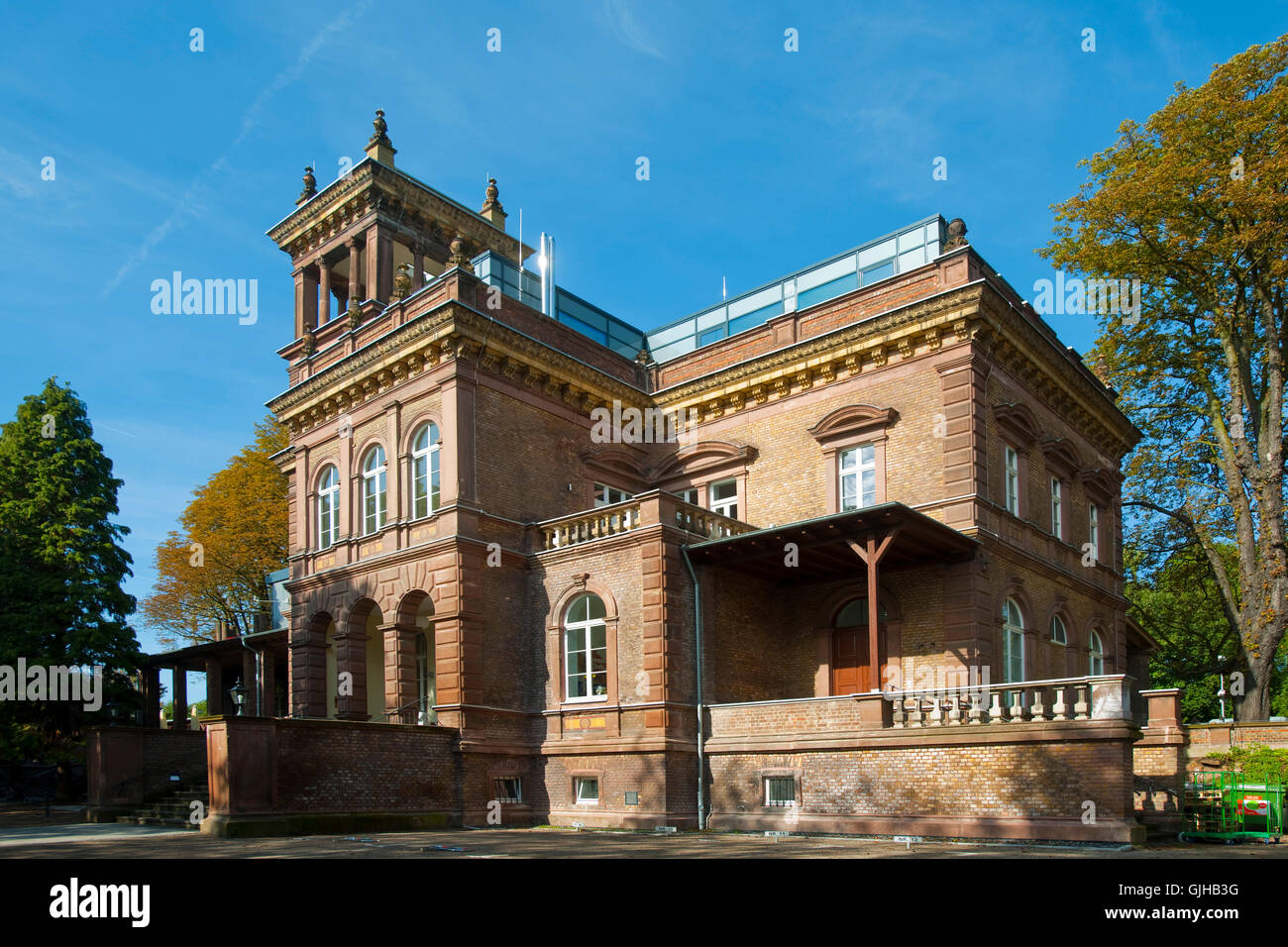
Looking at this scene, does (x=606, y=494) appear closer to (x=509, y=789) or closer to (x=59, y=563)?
(x=509, y=789)

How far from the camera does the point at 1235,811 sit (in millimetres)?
16984

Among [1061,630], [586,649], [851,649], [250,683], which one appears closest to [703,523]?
[586,649]

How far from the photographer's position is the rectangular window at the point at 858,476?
76.0 ft

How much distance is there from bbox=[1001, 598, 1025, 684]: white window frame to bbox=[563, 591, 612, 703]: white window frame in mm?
8047

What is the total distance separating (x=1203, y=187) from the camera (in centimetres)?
2778

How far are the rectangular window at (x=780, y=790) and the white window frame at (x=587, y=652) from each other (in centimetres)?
382

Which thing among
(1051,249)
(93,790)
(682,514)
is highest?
(1051,249)

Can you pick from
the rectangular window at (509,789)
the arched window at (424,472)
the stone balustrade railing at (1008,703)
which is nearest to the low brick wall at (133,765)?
the rectangular window at (509,789)

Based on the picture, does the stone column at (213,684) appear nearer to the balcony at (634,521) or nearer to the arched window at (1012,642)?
the balcony at (634,521)

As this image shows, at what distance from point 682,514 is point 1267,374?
60.6ft
